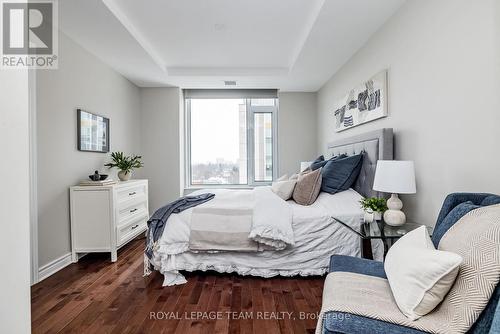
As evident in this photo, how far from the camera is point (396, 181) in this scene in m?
1.88

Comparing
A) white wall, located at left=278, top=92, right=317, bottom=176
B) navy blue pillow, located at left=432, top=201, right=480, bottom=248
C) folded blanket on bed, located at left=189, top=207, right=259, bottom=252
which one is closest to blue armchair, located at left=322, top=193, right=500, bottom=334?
navy blue pillow, located at left=432, top=201, right=480, bottom=248

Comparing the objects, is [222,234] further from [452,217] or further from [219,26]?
[219,26]

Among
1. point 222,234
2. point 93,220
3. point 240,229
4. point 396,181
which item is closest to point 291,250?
point 240,229

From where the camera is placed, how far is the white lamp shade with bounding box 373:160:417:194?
6.11 ft

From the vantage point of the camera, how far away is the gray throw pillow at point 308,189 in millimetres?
2723

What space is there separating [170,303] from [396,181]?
75.8 inches

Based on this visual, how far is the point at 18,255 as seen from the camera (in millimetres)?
816

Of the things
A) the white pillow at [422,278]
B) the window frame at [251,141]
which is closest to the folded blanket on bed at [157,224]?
the white pillow at [422,278]

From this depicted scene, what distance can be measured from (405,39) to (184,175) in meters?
4.09

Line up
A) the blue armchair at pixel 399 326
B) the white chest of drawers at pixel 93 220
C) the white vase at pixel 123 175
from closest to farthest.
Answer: the blue armchair at pixel 399 326 → the white chest of drawers at pixel 93 220 → the white vase at pixel 123 175

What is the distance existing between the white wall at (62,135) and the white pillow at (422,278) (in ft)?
9.66

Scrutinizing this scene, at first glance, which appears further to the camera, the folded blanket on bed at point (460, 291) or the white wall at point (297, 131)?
the white wall at point (297, 131)

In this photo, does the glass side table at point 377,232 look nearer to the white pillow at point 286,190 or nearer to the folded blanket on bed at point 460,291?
the folded blanket on bed at point 460,291

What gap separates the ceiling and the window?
0.96 meters
